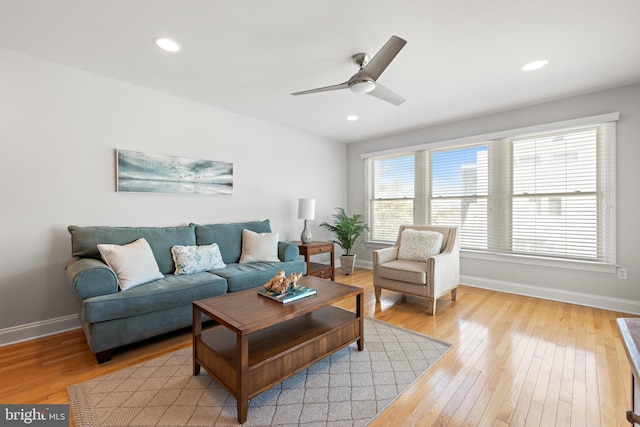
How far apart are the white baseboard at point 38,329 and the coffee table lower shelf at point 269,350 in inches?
64.7

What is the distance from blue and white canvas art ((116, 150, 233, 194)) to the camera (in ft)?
9.64

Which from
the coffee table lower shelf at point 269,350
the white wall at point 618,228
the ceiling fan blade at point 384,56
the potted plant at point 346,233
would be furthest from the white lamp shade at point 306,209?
the ceiling fan blade at point 384,56

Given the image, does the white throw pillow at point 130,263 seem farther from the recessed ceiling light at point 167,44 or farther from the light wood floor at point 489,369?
the recessed ceiling light at point 167,44

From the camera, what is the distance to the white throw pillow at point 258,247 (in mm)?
3396

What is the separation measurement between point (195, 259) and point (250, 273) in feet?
1.89

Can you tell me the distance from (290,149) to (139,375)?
11.4ft

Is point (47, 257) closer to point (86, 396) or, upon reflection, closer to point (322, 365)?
point (86, 396)

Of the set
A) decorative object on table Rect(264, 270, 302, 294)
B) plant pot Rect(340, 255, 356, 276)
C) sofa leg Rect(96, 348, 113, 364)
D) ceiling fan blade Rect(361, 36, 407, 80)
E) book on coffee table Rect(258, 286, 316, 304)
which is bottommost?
sofa leg Rect(96, 348, 113, 364)

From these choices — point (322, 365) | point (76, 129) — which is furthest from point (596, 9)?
point (76, 129)

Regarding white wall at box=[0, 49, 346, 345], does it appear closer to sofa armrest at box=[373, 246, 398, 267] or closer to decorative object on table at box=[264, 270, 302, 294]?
decorative object on table at box=[264, 270, 302, 294]

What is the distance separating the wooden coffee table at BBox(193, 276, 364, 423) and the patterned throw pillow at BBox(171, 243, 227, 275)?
1002 mm

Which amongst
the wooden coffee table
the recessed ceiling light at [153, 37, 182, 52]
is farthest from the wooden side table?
the recessed ceiling light at [153, 37, 182, 52]

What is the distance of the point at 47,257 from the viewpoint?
254 cm

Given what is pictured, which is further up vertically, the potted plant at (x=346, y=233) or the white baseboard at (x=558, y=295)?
the potted plant at (x=346, y=233)
